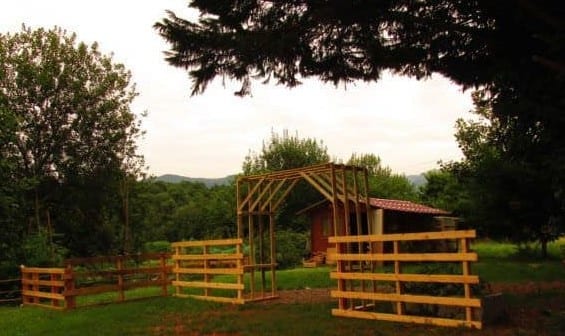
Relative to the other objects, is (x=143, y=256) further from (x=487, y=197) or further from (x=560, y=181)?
(x=487, y=197)

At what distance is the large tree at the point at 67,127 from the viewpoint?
1184 inches

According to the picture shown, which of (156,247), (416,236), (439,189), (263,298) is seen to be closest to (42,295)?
(263,298)

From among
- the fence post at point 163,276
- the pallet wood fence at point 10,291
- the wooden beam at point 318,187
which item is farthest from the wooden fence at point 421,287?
the pallet wood fence at point 10,291

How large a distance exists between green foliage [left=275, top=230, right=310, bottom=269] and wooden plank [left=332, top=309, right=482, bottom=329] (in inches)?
713

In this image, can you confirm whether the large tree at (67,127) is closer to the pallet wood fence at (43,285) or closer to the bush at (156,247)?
the bush at (156,247)

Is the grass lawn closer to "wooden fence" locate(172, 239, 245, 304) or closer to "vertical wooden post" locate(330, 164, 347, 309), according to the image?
"vertical wooden post" locate(330, 164, 347, 309)

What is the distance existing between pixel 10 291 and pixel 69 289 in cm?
471

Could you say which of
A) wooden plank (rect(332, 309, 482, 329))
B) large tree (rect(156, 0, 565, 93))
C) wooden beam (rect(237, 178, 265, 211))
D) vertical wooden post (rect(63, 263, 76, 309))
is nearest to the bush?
vertical wooden post (rect(63, 263, 76, 309))

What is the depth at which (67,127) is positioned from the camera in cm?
3127

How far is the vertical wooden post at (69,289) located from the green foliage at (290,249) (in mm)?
14964

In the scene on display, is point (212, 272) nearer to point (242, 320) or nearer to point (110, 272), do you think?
point (110, 272)

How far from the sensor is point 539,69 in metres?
7.36

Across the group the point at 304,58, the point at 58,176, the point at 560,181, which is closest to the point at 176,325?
the point at 304,58

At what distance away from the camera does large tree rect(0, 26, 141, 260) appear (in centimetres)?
3008
